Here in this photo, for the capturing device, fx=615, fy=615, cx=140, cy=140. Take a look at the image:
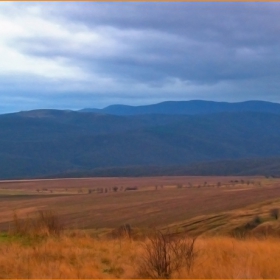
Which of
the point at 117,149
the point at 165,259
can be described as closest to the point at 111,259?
the point at 165,259

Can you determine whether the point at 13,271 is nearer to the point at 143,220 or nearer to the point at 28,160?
the point at 143,220

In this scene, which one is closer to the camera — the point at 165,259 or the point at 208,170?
the point at 165,259

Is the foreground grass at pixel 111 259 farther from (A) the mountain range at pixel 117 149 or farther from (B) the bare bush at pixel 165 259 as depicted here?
(A) the mountain range at pixel 117 149

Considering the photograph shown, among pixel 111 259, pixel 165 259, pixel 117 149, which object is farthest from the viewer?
pixel 117 149

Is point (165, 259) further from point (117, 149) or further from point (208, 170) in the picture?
point (117, 149)

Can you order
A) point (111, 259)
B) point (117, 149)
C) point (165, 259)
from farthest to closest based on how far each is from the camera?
point (117, 149) < point (111, 259) < point (165, 259)

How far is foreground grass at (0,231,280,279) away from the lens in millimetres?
9602

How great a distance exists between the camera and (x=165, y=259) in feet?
32.9

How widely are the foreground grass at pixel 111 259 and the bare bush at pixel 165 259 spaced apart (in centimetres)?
11

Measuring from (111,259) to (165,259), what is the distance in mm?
1628

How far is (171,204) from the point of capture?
108ft

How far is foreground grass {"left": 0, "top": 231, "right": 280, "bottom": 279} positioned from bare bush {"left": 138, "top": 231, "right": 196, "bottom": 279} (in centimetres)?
11

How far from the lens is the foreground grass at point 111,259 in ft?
31.5

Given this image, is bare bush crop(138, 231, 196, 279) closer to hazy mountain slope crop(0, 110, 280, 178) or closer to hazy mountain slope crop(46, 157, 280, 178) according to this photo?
hazy mountain slope crop(46, 157, 280, 178)
